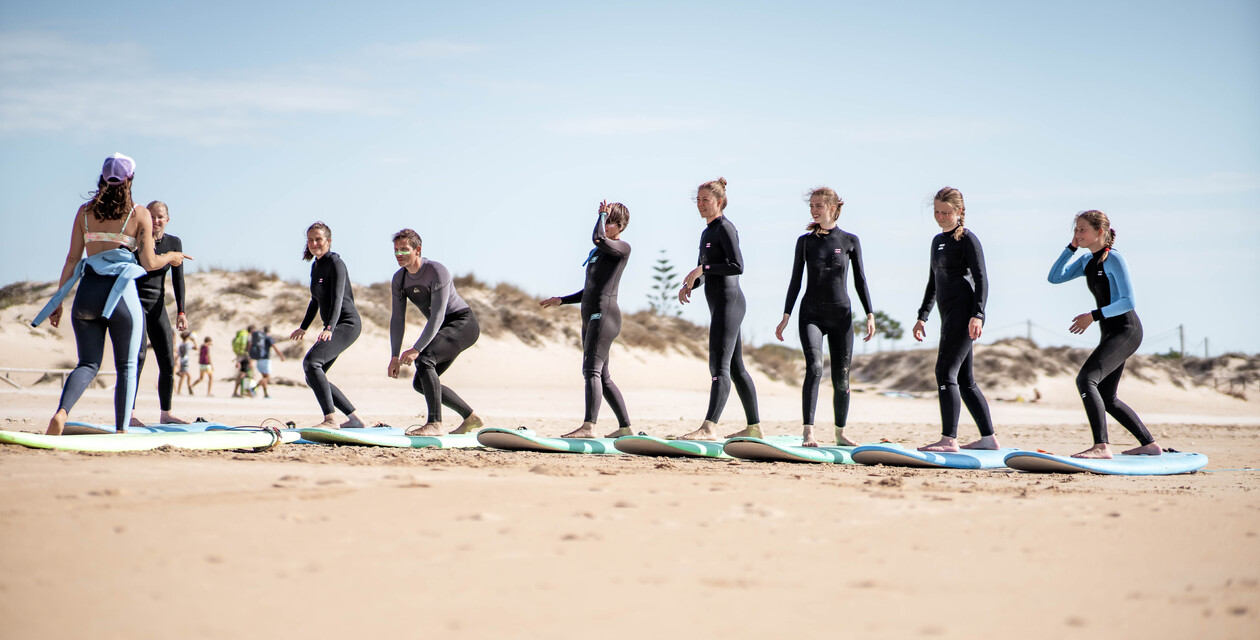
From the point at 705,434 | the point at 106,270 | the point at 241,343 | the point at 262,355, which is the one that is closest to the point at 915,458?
the point at 705,434

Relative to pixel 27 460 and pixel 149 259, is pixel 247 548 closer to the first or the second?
pixel 27 460

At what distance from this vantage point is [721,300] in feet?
25.5

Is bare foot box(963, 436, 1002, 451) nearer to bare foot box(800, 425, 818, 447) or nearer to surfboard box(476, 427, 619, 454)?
bare foot box(800, 425, 818, 447)

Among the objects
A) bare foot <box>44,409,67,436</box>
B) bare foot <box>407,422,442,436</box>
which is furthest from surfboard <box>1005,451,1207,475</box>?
bare foot <box>44,409,67,436</box>

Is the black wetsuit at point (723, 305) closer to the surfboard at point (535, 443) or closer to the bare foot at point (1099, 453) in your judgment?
the surfboard at point (535, 443)

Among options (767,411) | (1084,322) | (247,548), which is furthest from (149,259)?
(767,411)

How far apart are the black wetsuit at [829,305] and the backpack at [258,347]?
13695mm

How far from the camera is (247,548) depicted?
10.6 ft

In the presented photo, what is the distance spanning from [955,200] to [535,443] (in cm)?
360

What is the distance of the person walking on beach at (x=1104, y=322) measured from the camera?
7.04 metres

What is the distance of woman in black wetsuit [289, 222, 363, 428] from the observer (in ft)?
27.1

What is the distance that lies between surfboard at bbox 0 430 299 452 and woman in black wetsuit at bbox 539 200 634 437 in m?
2.29

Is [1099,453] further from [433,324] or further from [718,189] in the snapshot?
[433,324]

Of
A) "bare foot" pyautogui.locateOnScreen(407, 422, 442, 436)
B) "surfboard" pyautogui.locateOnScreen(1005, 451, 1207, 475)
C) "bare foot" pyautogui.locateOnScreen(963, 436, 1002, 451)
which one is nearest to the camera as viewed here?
"surfboard" pyautogui.locateOnScreen(1005, 451, 1207, 475)
